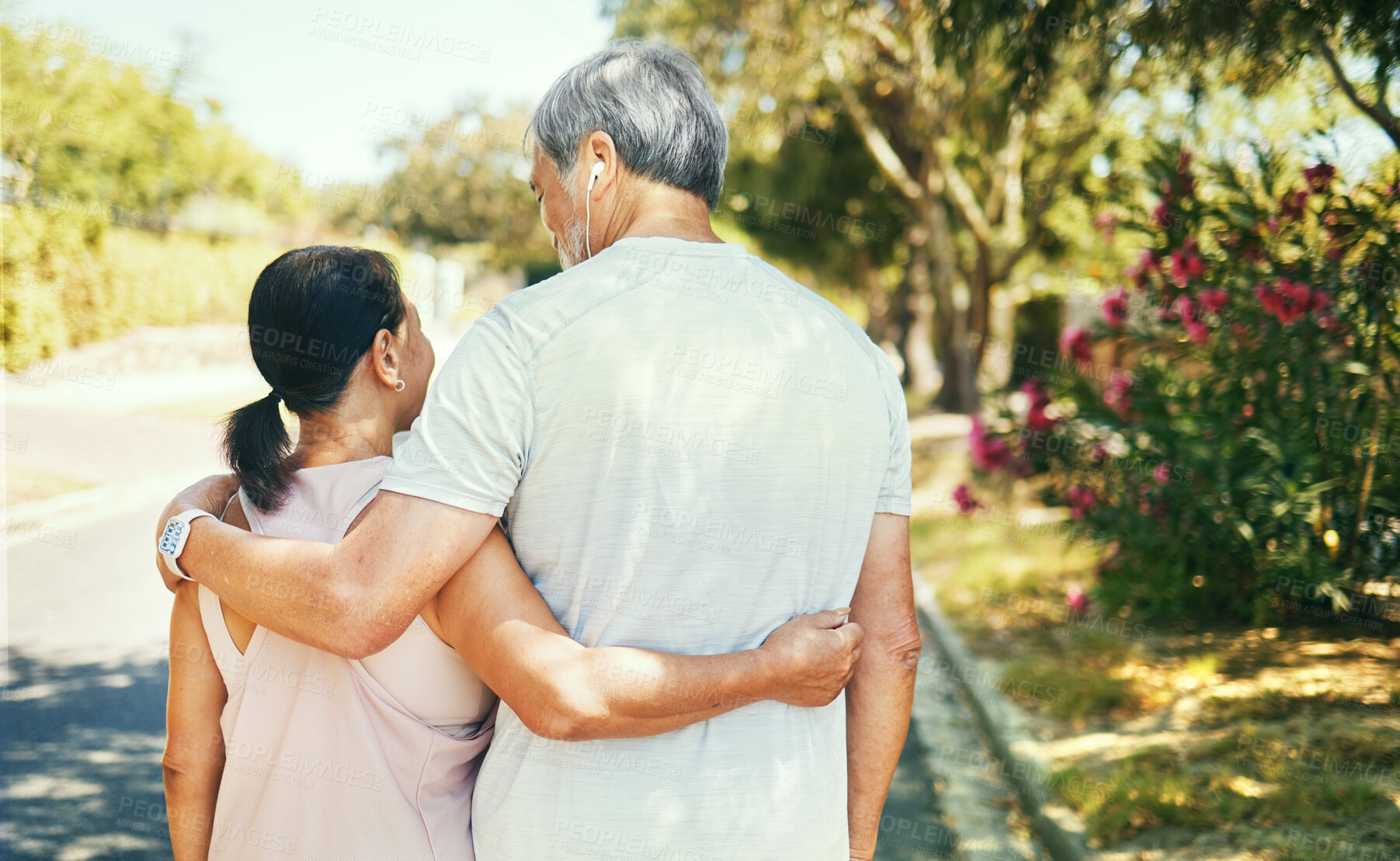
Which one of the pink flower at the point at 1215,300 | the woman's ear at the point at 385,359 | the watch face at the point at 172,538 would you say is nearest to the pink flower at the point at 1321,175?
the pink flower at the point at 1215,300

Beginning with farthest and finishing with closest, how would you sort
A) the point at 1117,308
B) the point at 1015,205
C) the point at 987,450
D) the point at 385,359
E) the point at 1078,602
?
the point at 1015,205 → the point at 987,450 → the point at 1078,602 → the point at 1117,308 → the point at 385,359

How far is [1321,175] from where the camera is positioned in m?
4.47

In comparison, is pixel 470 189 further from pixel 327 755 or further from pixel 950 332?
pixel 327 755

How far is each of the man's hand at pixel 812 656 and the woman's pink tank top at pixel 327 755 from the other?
1.84 ft

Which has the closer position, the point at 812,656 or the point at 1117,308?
the point at 812,656

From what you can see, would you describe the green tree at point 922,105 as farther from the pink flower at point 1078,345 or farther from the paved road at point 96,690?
the paved road at point 96,690

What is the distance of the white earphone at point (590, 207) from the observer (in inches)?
59.5

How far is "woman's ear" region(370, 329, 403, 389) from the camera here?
1.73 meters

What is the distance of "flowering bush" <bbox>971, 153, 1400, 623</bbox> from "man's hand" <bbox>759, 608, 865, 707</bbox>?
159 inches

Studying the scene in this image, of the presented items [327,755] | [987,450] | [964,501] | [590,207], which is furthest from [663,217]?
[964,501]

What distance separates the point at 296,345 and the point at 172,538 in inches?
14.9

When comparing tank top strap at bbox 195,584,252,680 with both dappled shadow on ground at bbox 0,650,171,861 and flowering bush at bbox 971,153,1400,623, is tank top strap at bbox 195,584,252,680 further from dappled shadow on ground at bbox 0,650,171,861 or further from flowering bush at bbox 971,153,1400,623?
flowering bush at bbox 971,153,1400,623

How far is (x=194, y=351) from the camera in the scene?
1762cm

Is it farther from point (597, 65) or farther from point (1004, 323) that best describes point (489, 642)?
point (1004, 323)
